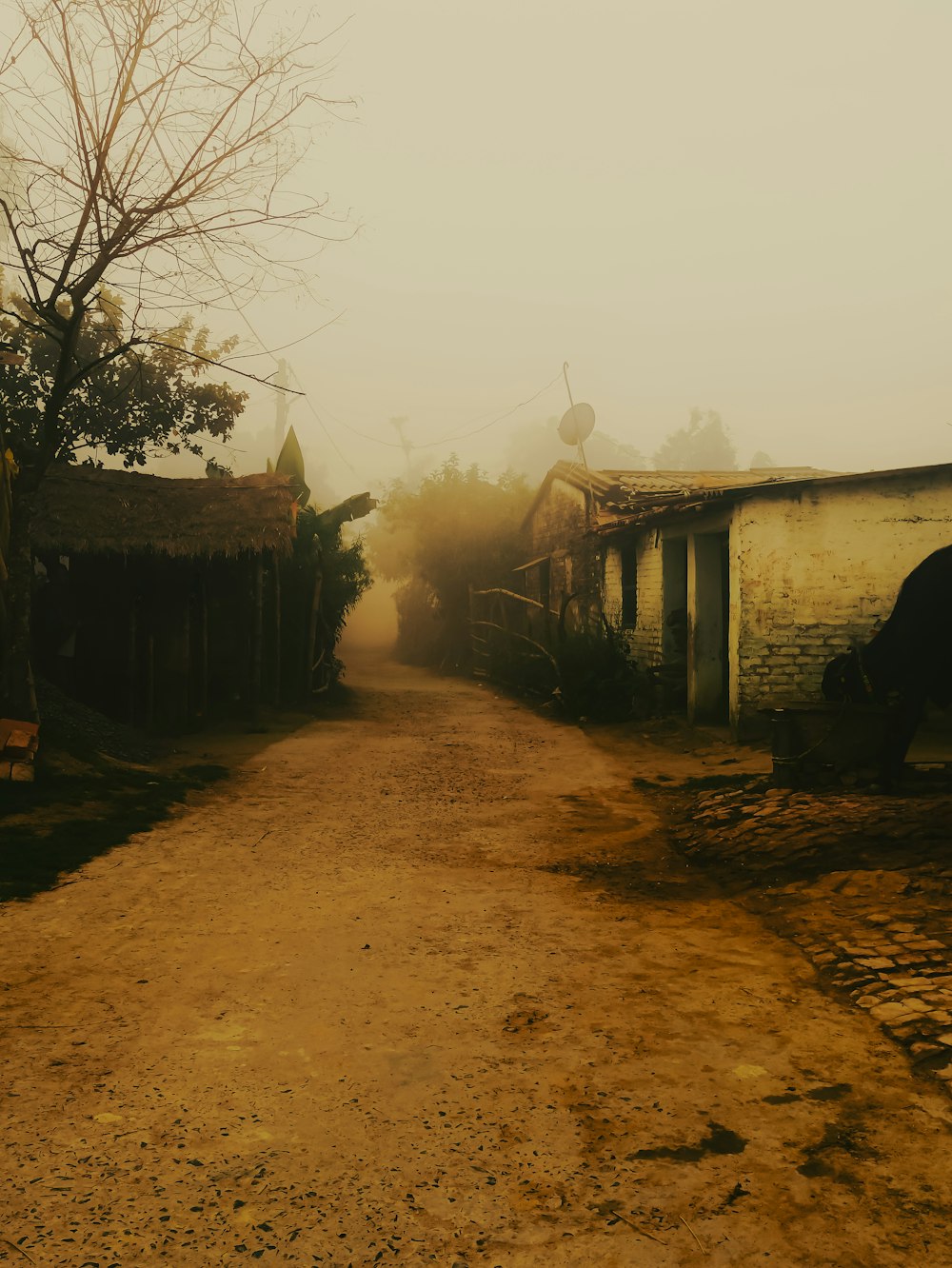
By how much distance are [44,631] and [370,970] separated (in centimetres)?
932

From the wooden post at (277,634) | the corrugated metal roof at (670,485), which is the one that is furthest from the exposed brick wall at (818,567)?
the wooden post at (277,634)

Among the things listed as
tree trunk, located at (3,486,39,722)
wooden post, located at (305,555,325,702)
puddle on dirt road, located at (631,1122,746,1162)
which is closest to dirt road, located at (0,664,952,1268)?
puddle on dirt road, located at (631,1122,746,1162)

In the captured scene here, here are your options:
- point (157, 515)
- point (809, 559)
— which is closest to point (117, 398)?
point (157, 515)

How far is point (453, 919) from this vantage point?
4.92 meters

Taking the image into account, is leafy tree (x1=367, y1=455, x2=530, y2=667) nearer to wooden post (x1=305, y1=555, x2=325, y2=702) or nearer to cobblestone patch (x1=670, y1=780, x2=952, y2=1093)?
wooden post (x1=305, y1=555, x2=325, y2=702)

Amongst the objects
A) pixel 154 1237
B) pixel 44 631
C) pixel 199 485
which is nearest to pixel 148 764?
pixel 44 631

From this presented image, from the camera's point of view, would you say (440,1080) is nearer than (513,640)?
Yes

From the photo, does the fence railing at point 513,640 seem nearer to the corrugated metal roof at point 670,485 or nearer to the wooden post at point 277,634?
the corrugated metal roof at point 670,485

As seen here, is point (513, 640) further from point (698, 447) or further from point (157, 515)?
point (698, 447)

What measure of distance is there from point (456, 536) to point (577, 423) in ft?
16.6

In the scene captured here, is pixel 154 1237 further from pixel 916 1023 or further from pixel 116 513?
pixel 116 513

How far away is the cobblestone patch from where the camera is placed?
378 centimetres

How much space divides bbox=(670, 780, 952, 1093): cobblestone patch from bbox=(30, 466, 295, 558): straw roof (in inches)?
278

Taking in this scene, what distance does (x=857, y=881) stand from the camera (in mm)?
5293
